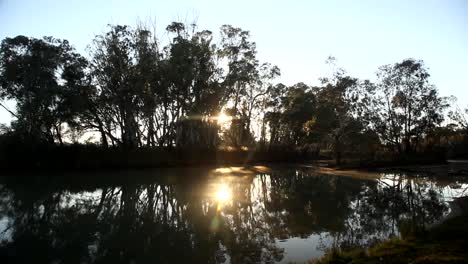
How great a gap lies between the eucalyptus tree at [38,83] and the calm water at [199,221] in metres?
18.9

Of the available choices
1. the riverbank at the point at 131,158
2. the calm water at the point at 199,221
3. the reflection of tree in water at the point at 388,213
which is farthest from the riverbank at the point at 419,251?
the riverbank at the point at 131,158

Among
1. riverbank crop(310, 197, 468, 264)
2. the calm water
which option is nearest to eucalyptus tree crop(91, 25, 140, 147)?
the calm water

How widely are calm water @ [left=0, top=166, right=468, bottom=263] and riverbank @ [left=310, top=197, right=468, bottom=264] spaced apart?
99 centimetres

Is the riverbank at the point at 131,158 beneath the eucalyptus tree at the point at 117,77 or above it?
beneath

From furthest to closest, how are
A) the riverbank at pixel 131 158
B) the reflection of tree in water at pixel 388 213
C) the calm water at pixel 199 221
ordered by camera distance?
the riverbank at pixel 131 158 → the reflection of tree in water at pixel 388 213 → the calm water at pixel 199 221

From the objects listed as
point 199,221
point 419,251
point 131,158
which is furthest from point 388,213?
point 131,158

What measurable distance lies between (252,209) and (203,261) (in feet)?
23.0

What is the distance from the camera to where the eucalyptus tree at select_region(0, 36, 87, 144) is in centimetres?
3675

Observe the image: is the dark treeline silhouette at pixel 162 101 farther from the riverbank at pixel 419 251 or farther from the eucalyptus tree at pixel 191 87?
the riverbank at pixel 419 251

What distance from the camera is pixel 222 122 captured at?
174 ft

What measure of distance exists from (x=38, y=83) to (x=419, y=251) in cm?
3932

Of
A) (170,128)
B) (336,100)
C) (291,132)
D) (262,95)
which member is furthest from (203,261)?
(291,132)

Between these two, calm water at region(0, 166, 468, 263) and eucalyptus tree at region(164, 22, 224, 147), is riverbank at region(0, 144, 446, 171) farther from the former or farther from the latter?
calm water at region(0, 166, 468, 263)

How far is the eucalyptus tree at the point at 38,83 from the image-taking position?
1447 inches
